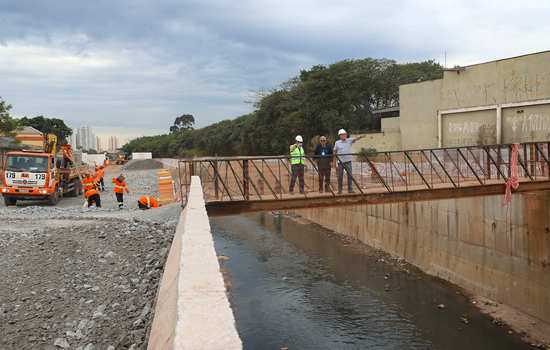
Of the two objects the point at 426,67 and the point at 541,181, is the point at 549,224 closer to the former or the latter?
the point at 541,181

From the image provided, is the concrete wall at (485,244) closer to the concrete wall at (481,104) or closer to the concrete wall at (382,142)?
the concrete wall at (481,104)

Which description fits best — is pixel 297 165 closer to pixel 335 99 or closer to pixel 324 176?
pixel 324 176

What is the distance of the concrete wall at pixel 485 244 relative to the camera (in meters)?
14.4

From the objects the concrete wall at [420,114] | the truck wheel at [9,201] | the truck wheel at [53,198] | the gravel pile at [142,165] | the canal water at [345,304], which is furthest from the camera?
the gravel pile at [142,165]

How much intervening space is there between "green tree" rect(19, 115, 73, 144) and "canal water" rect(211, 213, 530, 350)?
262 ft

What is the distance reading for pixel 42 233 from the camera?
39.8 ft

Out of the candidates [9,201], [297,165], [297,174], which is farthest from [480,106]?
[9,201]

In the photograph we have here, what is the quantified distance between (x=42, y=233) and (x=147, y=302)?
21.5 feet

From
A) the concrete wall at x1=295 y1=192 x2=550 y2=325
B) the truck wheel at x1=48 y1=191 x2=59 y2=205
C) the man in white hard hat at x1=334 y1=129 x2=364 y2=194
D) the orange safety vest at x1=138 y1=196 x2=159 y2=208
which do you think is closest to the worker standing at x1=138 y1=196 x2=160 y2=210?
the orange safety vest at x1=138 y1=196 x2=159 y2=208

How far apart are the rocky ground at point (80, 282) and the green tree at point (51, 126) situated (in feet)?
284

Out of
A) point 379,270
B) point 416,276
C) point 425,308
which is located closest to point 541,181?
point 425,308

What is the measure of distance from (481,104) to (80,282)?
27390 millimetres

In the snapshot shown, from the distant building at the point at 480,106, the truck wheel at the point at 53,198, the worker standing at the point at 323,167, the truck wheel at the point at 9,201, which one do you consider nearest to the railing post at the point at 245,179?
the worker standing at the point at 323,167

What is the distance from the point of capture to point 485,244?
1662cm
